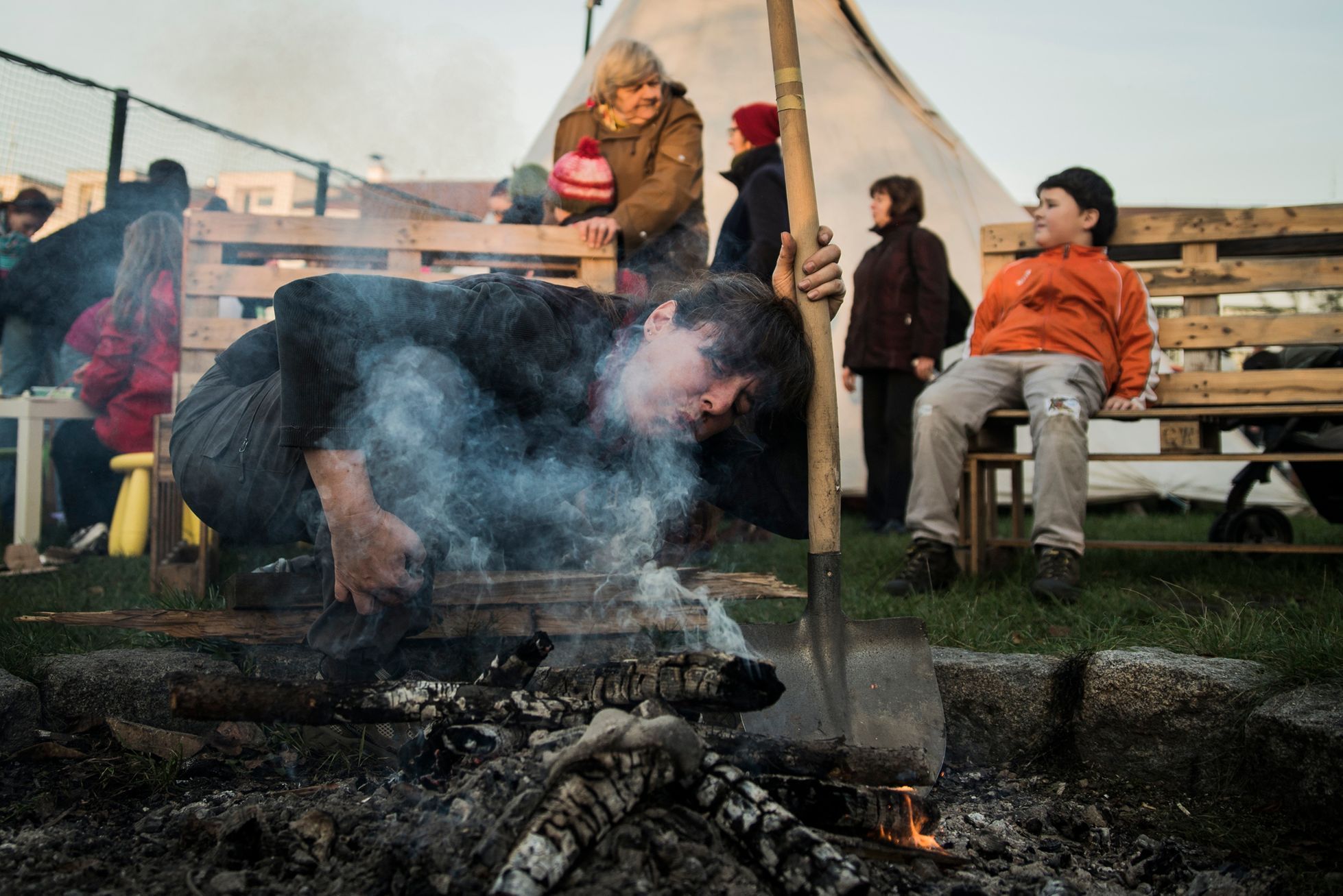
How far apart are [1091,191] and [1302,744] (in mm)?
2560

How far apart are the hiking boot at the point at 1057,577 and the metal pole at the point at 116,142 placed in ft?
16.4

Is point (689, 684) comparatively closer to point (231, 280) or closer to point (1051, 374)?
point (1051, 374)

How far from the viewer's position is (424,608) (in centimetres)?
212

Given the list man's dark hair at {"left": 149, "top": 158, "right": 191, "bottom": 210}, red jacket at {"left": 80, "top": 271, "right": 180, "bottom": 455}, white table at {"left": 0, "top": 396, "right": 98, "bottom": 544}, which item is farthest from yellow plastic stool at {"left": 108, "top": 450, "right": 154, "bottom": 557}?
man's dark hair at {"left": 149, "top": 158, "right": 191, "bottom": 210}

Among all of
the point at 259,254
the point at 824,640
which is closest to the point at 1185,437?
the point at 824,640

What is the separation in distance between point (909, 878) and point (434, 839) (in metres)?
0.73

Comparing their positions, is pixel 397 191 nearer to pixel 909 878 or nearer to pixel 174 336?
pixel 174 336

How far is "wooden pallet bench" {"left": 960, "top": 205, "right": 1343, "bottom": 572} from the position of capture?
3471mm

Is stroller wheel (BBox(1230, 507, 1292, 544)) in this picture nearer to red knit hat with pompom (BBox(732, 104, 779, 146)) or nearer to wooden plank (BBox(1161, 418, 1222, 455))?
wooden plank (BBox(1161, 418, 1222, 455))

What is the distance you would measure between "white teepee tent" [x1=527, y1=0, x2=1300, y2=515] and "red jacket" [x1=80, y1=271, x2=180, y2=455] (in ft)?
14.1

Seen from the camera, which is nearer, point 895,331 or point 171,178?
point 171,178

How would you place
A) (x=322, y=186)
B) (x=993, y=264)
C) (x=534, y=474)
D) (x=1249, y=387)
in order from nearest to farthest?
(x=534, y=474)
(x=1249, y=387)
(x=993, y=264)
(x=322, y=186)

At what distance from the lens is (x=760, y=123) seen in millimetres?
4520

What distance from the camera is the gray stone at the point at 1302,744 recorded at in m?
1.68
